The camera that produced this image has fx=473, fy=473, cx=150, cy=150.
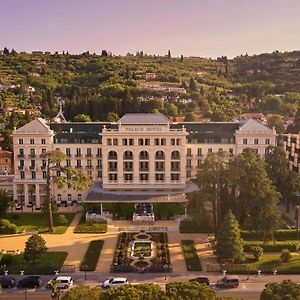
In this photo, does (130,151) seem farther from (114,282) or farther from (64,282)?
(64,282)

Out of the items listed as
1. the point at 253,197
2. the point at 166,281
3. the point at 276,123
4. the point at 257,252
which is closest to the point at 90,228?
the point at 166,281

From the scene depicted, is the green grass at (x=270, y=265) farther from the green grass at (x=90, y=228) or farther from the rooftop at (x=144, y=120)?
the rooftop at (x=144, y=120)

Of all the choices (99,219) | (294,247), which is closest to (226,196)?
(294,247)

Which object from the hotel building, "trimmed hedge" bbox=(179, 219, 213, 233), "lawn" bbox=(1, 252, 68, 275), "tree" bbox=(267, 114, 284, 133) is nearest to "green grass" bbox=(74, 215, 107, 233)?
the hotel building

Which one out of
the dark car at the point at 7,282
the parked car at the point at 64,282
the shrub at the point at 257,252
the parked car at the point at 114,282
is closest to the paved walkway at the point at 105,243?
the parked car at the point at 64,282

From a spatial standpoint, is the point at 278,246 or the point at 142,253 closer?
the point at 142,253
